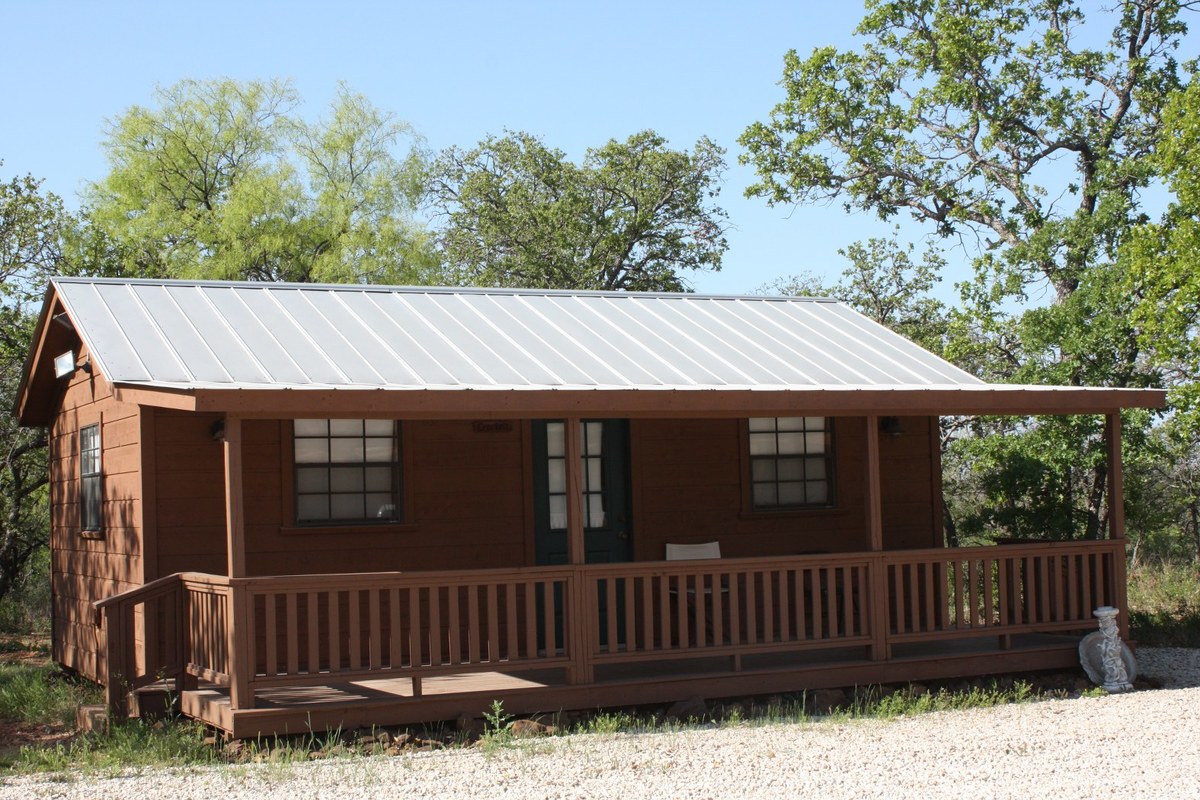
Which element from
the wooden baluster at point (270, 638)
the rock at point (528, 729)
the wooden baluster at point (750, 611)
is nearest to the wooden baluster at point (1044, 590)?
the wooden baluster at point (750, 611)

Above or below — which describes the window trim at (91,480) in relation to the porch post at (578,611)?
above

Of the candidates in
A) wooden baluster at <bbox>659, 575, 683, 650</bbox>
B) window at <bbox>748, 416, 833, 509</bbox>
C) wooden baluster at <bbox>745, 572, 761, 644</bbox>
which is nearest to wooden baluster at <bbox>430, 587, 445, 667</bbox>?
wooden baluster at <bbox>659, 575, 683, 650</bbox>

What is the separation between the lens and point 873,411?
9.86 m

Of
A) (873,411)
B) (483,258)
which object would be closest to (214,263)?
(483,258)

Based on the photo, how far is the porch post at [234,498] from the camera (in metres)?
8.17

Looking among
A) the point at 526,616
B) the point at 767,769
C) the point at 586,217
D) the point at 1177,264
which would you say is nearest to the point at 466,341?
the point at 526,616

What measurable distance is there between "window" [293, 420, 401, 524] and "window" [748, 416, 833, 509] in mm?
3381

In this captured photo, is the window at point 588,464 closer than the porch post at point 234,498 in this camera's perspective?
No

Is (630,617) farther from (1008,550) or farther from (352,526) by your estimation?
(1008,550)

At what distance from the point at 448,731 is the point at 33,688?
4.22m

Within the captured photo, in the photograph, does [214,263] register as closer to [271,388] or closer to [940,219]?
[940,219]

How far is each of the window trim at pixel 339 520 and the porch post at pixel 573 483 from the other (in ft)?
5.87

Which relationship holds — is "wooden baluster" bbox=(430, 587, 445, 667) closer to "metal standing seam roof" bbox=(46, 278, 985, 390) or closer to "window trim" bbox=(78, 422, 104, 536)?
"metal standing seam roof" bbox=(46, 278, 985, 390)

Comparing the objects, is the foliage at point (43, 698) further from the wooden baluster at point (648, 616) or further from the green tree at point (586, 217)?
the green tree at point (586, 217)
